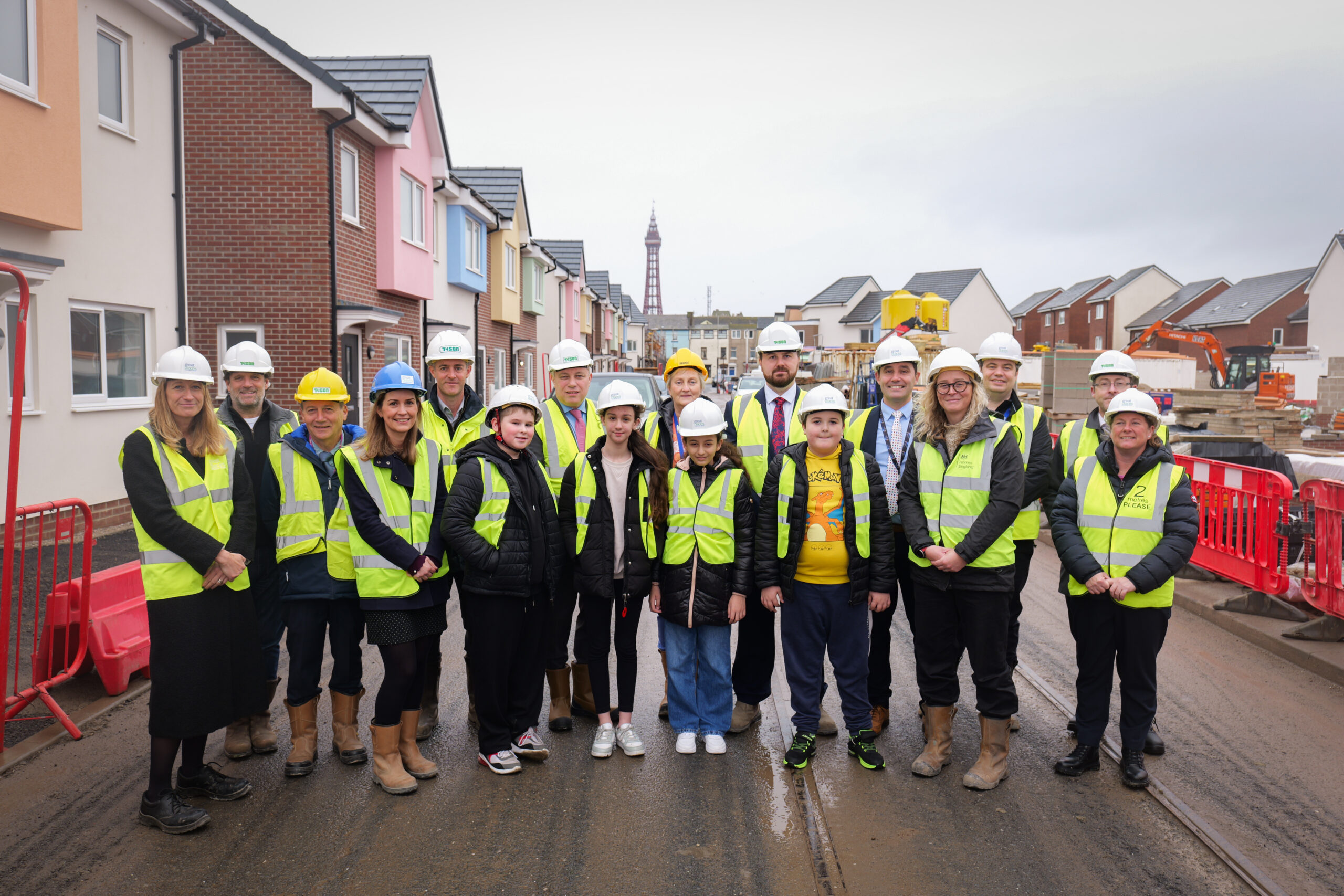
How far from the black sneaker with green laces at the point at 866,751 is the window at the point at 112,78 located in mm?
11001

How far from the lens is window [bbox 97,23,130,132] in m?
10.7

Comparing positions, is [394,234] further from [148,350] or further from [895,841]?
[895,841]

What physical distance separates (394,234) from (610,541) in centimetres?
1394

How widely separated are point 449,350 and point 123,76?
8.87 metres

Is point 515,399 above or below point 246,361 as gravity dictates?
below

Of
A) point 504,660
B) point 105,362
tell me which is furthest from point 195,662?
point 105,362

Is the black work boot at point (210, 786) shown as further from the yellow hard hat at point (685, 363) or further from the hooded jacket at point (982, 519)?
the hooded jacket at point (982, 519)

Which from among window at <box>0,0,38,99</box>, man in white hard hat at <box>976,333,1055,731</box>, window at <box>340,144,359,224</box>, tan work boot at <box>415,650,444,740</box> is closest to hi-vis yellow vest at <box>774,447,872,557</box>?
man in white hard hat at <box>976,333,1055,731</box>

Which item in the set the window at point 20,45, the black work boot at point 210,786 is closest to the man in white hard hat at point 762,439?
the black work boot at point 210,786

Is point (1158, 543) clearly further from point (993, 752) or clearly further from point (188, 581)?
point (188, 581)

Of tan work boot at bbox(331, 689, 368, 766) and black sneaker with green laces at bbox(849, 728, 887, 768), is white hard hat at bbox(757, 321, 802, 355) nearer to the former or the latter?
black sneaker with green laces at bbox(849, 728, 887, 768)

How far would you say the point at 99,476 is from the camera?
10375 mm

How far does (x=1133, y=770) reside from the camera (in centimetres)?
440

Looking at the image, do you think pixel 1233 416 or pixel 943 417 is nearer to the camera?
pixel 943 417
